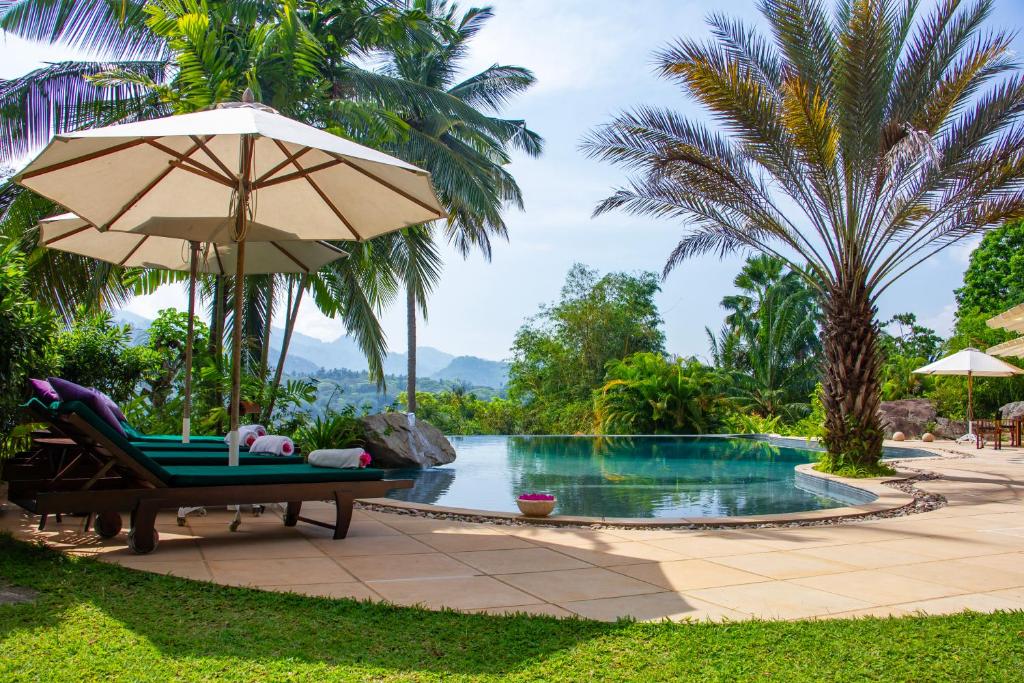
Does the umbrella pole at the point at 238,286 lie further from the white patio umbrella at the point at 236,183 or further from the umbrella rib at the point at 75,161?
the umbrella rib at the point at 75,161

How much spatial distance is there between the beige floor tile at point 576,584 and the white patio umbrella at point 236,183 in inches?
85.3

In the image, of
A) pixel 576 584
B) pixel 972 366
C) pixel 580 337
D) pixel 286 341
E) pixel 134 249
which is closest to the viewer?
pixel 576 584

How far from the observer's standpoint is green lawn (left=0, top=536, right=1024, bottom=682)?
256cm

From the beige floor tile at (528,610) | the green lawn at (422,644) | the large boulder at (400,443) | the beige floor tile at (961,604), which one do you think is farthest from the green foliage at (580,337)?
the green lawn at (422,644)

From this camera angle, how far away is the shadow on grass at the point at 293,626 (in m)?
2.70

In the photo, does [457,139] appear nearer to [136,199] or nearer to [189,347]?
[189,347]

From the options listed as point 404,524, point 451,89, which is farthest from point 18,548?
point 451,89

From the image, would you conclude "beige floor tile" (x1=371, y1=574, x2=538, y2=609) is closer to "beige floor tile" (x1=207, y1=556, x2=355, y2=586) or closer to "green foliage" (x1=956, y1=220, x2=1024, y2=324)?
"beige floor tile" (x1=207, y1=556, x2=355, y2=586)

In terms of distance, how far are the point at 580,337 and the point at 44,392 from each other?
21.4 m

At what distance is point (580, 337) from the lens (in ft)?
82.8

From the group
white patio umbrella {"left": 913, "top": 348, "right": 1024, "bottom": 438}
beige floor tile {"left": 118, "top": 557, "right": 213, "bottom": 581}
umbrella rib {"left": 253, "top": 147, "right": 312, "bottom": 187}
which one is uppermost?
umbrella rib {"left": 253, "top": 147, "right": 312, "bottom": 187}

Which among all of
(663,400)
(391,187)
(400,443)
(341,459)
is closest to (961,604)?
(341,459)

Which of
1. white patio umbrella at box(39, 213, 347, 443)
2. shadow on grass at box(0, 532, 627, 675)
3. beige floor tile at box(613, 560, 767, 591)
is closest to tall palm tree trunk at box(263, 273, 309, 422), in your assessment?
white patio umbrella at box(39, 213, 347, 443)

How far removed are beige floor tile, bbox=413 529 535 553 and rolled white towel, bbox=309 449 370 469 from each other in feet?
2.09
